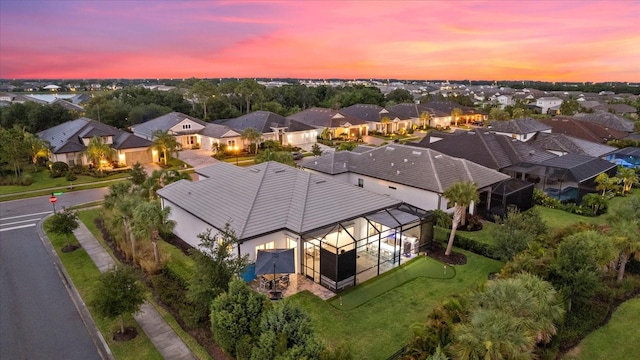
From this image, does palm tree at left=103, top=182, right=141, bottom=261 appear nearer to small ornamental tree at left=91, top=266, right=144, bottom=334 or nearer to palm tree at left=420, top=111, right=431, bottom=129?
small ornamental tree at left=91, top=266, right=144, bottom=334

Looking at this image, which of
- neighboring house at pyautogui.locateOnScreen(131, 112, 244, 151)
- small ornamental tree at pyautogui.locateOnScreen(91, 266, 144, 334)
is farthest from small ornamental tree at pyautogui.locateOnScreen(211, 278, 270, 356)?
neighboring house at pyautogui.locateOnScreen(131, 112, 244, 151)

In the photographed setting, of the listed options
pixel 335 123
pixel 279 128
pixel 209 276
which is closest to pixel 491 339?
pixel 209 276

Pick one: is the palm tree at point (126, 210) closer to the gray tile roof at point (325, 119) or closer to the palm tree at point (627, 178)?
the palm tree at point (627, 178)

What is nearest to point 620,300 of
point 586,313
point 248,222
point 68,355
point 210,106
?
point 586,313

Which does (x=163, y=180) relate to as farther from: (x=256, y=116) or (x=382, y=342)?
(x=256, y=116)

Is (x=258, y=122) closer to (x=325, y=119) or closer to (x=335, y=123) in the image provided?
(x=325, y=119)

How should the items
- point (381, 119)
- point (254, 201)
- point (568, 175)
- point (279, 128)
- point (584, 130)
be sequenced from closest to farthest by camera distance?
point (254, 201) < point (568, 175) < point (584, 130) < point (279, 128) < point (381, 119)
